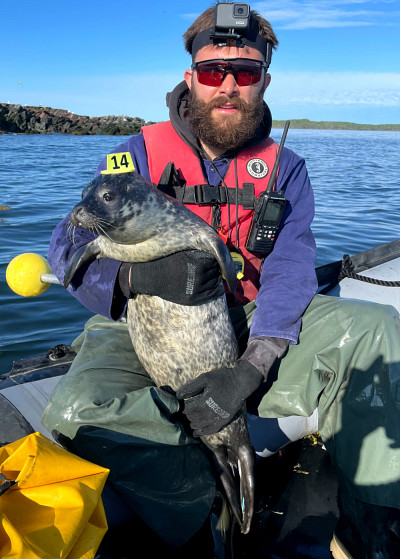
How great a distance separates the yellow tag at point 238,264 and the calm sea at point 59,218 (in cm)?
334

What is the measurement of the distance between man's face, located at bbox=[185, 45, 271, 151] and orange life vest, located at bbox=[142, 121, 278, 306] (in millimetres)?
177

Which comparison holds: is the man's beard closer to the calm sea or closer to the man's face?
the man's face

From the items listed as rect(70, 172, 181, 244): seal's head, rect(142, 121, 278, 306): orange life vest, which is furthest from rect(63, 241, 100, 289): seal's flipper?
rect(142, 121, 278, 306): orange life vest

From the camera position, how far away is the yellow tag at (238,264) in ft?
11.1

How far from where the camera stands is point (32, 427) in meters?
3.15

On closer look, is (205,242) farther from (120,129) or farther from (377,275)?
(120,129)

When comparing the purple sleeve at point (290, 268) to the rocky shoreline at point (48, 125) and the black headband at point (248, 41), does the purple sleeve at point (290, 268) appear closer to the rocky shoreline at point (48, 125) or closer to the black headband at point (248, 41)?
the black headband at point (248, 41)

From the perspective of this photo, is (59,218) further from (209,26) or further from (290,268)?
(290,268)

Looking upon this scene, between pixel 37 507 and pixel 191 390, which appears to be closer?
pixel 37 507

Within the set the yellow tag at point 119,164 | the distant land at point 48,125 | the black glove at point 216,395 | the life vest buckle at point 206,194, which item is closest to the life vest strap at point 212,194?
the life vest buckle at point 206,194

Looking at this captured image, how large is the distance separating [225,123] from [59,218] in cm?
896

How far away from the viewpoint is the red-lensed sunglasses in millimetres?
3652

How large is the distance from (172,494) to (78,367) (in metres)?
0.93

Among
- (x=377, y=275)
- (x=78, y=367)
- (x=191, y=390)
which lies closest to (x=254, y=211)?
(x=191, y=390)
